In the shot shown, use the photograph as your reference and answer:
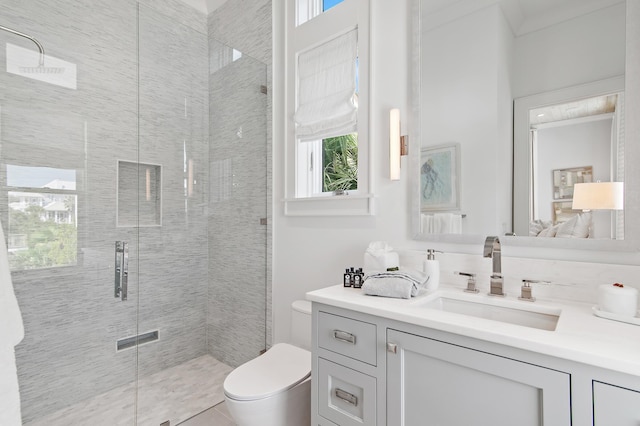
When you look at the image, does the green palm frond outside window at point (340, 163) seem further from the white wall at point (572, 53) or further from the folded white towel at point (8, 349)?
the folded white towel at point (8, 349)

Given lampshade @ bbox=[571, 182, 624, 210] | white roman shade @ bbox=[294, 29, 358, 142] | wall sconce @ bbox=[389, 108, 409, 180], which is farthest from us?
white roman shade @ bbox=[294, 29, 358, 142]

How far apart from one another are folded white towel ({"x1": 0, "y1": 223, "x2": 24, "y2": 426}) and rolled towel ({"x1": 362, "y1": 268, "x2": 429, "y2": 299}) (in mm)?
1403

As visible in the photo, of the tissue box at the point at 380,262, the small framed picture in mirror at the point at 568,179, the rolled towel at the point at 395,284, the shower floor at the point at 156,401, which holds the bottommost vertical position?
the shower floor at the point at 156,401

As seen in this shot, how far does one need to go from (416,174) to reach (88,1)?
7.42 feet

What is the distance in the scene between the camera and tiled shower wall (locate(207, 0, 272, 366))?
88.4 inches

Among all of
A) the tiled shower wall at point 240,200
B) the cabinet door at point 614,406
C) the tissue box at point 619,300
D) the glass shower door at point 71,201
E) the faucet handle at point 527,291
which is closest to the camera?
the cabinet door at point 614,406

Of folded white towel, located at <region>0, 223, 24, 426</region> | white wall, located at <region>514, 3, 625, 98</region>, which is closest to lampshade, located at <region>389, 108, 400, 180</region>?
white wall, located at <region>514, 3, 625, 98</region>

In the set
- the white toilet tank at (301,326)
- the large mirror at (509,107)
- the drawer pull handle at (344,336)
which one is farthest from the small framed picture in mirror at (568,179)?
the white toilet tank at (301,326)

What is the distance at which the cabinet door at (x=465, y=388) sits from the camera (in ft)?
2.46

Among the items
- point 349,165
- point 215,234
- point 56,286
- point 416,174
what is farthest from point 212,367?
point 416,174

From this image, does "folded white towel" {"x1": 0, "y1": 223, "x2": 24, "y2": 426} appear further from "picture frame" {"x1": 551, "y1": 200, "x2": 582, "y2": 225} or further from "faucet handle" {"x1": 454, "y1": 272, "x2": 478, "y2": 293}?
"picture frame" {"x1": 551, "y1": 200, "x2": 582, "y2": 225}

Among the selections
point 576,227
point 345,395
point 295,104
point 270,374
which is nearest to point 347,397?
point 345,395

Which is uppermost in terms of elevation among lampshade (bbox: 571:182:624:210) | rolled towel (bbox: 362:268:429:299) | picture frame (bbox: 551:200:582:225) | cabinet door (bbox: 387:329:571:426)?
lampshade (bbox: 571:182:624:210)

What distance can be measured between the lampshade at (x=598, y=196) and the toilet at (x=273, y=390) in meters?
1.30
